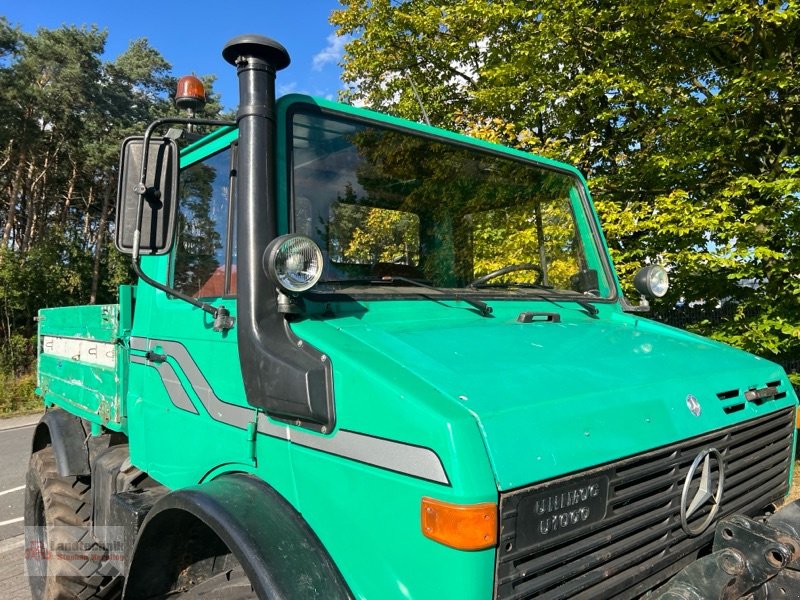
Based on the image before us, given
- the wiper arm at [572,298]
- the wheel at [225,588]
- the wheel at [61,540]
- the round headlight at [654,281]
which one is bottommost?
the wheel at [61,540]

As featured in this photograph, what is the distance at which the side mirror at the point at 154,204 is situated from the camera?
2016 millimetres

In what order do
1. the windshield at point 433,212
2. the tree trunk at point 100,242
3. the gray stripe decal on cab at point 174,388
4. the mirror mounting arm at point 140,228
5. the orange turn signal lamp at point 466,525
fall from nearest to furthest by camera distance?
the orange turn signal lamp at point 466,525 < the mirror mounting arm at point 140,228 < the windshield at point 433,212 < the gray stripe decal on cab at point 174,388 < the tree trunk at point 100,242

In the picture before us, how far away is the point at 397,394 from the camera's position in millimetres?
1473

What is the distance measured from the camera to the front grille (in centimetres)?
139

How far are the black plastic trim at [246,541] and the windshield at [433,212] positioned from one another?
77 cm

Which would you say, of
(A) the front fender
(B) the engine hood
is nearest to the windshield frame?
(B) the engine hood

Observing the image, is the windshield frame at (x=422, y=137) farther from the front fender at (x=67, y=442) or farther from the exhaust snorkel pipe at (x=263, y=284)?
the front fender at (x=67, y=442)

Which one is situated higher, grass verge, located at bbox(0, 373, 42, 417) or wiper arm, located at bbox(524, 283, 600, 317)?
wiper arm, located at bbox(524, 283, 600, 317)


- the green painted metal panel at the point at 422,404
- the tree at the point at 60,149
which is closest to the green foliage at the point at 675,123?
the green painted metal panel at the point at 422,404

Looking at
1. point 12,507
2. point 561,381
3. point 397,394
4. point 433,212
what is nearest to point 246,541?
point 397,394

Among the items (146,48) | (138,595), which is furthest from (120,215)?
(146,48)

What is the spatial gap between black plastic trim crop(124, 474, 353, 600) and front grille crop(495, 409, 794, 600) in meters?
0.48

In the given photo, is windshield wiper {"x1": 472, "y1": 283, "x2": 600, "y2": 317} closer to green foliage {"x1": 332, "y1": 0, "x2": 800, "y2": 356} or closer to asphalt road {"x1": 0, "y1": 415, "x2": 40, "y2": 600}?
green foliage {"x1": 332, "y1": 0, "x2": 800, "y2": 356}

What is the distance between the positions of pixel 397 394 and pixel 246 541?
595 millimetres
